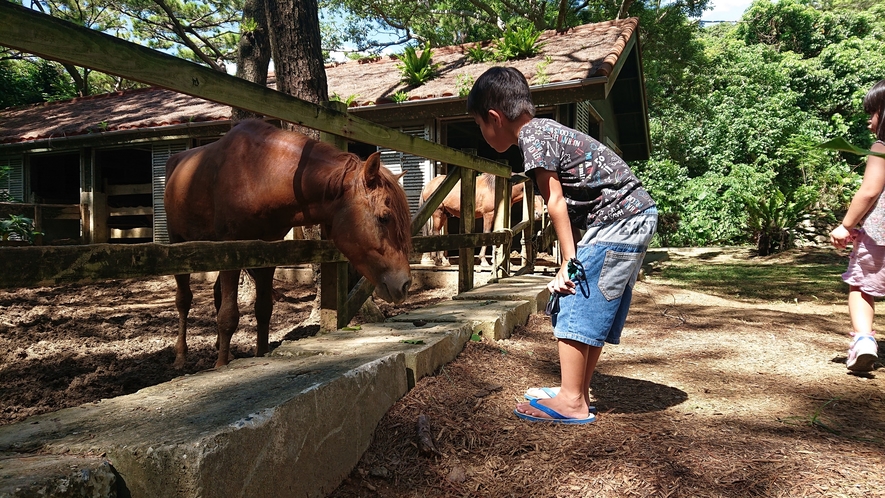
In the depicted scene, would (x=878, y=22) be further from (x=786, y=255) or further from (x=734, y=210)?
(x=786, y=255)

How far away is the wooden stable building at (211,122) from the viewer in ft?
31.1

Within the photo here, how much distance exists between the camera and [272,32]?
16.4 feet

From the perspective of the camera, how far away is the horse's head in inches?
112

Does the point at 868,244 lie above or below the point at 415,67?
below

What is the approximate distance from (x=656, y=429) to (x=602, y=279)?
2.35 ft

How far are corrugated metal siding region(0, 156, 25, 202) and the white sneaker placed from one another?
679 inches

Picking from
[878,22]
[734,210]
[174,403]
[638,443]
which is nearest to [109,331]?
[174,403]

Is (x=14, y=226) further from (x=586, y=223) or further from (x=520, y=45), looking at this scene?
(x=520, y=45)

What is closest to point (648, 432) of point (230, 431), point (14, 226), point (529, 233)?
point (230, 431)

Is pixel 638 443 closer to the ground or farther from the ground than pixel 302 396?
closer to the ground

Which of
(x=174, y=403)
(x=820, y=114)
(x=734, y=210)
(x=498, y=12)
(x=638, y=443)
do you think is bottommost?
(x=638, y=443)

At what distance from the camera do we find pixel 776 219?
1302cm

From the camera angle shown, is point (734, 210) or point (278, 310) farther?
point (734, 210)

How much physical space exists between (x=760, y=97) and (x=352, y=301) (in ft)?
75.8
